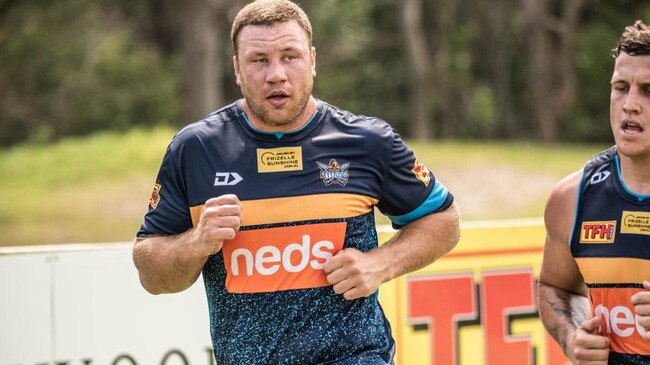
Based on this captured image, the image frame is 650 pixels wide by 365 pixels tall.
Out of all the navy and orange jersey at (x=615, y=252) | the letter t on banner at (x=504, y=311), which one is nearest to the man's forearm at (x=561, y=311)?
the navy and orange jersey at (x=615, y=252)

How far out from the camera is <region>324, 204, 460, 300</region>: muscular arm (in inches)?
147

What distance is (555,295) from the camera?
14.1 ft

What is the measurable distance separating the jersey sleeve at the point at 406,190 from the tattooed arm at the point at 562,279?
0.47 m

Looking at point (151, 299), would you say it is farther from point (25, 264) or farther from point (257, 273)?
point (257, 273)

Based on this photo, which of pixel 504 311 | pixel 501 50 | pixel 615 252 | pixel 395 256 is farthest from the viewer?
pixel 501 50

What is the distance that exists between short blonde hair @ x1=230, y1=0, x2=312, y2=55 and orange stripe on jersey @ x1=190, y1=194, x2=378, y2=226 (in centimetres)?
59

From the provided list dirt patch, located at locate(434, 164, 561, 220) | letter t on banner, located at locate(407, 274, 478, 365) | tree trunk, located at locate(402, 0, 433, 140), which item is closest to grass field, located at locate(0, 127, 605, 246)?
dirt patch, located at locate(434, 164, 561, 220)

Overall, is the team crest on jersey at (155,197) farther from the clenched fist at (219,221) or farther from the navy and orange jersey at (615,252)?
the navy and orange jersey at (615,252)

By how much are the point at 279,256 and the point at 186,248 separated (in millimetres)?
353

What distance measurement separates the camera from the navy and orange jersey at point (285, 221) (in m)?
3.79

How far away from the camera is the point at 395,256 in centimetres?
391

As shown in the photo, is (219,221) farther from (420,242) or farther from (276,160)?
(420,242)

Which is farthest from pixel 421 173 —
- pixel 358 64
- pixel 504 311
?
pixel 358 64

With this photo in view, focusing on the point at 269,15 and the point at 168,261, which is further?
the point at 269,15
